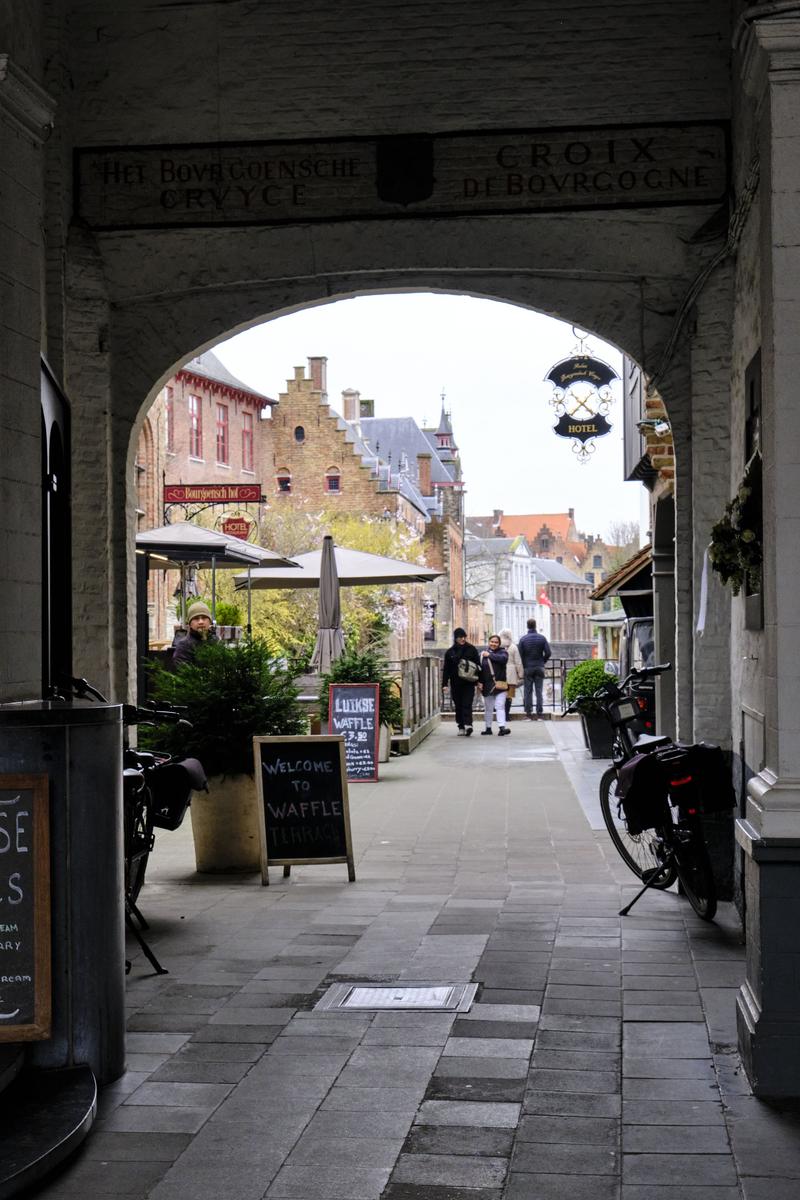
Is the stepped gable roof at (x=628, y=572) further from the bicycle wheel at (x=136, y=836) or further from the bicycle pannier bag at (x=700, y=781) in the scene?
the bicycle wheel at (x=136, y=836)

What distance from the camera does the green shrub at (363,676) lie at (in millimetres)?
16859

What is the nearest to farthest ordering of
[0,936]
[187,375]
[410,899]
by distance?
[0,936], [410,899], [187,375]

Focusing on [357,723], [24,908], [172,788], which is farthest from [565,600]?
[24,908]

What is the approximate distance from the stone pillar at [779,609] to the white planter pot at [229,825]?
4976mm

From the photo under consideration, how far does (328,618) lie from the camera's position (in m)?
18.1

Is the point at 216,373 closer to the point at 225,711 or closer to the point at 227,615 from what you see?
the point at 227,615

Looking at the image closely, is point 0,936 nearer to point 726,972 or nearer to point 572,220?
point 726,972

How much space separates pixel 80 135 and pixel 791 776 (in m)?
5.84

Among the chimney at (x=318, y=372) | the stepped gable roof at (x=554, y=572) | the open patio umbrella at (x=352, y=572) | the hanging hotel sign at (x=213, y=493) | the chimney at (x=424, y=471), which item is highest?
the chimney at (x=318, y=372)

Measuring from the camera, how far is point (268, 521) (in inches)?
1886

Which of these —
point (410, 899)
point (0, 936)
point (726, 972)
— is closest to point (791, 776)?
point (726, 972)

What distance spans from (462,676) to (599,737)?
16.6ft

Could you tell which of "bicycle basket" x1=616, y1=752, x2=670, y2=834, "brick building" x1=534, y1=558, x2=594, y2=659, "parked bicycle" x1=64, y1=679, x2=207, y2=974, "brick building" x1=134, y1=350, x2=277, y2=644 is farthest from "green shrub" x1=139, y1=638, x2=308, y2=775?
"brick building" x1=534, y1=558, x2=594, y2=659

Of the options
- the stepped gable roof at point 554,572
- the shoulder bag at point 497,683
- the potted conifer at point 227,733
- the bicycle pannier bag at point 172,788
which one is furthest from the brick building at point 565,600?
the bicycle pannier bag at point 172,788
